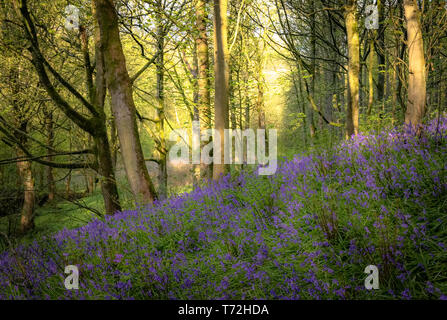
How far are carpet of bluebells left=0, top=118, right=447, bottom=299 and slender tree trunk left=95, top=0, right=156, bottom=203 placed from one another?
1.53 metres

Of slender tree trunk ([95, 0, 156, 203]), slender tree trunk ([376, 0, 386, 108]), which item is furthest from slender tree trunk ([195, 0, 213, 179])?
slender tree trunk ([376, 0, 386, 108])

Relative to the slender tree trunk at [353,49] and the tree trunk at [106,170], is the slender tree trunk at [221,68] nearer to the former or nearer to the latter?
the slender tree trunk at [353,49]

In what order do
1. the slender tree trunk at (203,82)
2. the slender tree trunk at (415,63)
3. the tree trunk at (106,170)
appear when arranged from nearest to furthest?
the slender tree trunk at (415,63) → the tree trunk at (106,170) → the slender tree trunk at (203,82)

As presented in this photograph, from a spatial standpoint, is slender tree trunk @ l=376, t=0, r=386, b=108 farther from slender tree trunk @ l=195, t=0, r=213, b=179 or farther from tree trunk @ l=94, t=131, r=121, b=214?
tree trunk @ l=94, t=131, r=121, b=214

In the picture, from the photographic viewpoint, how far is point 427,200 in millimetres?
2533

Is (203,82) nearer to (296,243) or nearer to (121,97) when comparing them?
(121,97)

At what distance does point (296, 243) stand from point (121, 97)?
14.9 ft

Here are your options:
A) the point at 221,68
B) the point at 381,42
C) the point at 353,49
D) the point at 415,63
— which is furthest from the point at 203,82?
the point at 381,42

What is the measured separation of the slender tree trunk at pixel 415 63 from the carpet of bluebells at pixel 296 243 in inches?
15.2

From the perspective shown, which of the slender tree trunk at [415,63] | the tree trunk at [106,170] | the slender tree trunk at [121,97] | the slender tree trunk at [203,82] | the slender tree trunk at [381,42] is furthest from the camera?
the slender tree trunk at [203,82]

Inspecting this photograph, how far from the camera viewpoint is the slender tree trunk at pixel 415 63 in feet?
13.1

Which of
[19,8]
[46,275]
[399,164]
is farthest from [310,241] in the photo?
[19,8]

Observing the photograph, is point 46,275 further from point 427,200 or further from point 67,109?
point 427,200

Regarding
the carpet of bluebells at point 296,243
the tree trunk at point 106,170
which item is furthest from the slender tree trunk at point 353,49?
the tree trunk at point 106,170
